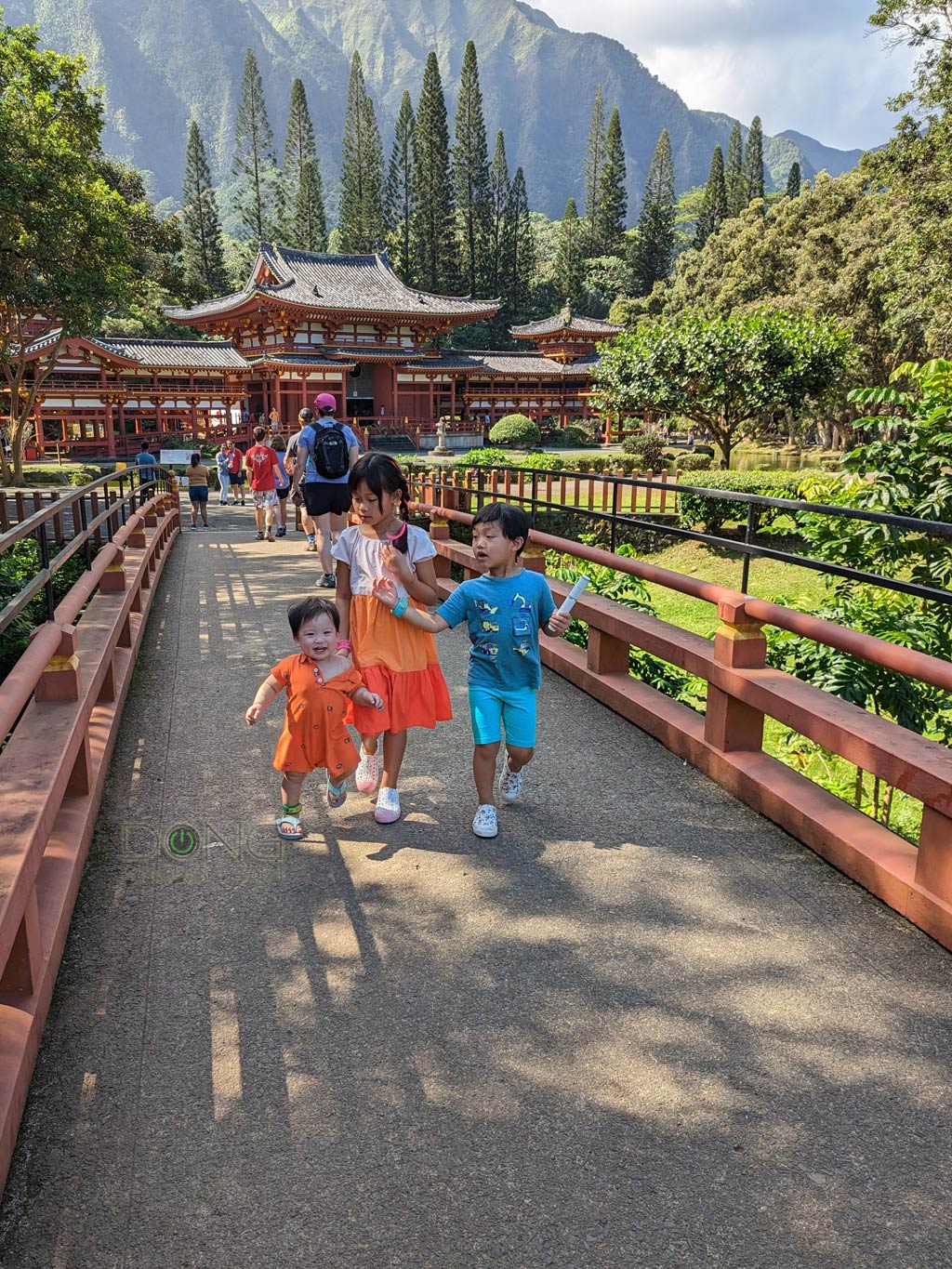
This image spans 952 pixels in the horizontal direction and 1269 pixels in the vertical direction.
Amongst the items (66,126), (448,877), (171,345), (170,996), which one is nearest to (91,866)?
(170,996)

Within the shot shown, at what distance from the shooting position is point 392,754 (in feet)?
12.6

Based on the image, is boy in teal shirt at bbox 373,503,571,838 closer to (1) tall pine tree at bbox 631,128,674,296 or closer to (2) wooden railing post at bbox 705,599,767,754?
(2) wooden railing post at bbox 705,599,767,754

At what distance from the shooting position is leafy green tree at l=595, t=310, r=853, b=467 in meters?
23.3

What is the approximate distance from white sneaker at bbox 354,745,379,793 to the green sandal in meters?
0.08

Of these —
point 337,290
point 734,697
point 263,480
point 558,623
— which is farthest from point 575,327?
point 558,623

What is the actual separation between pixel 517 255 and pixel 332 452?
2755 inches

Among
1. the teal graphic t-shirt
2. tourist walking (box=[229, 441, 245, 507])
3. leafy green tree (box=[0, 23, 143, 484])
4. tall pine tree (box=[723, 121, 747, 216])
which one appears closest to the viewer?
the teal graphic t-shirt

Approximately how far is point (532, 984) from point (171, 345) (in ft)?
139

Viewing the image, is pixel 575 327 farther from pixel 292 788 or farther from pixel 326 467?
pixel 292 788

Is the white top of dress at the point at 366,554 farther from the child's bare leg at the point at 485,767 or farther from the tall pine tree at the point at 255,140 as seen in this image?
the tall pine tree at the point at 255,140

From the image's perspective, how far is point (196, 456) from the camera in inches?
650

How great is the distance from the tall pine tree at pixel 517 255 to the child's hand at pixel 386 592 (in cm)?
7103

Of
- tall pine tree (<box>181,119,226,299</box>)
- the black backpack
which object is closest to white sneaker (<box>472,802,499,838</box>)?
the black backpack

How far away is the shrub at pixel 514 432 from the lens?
129ft
